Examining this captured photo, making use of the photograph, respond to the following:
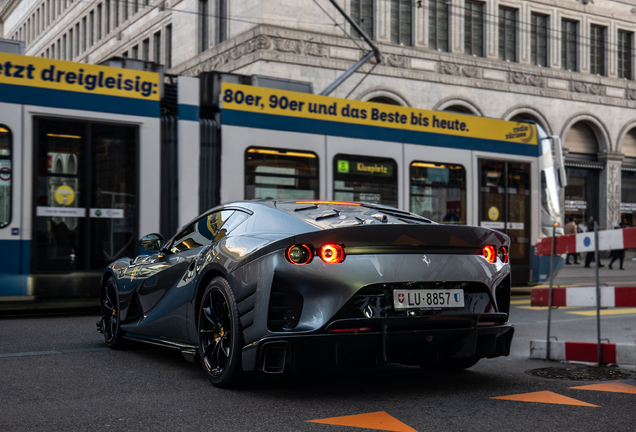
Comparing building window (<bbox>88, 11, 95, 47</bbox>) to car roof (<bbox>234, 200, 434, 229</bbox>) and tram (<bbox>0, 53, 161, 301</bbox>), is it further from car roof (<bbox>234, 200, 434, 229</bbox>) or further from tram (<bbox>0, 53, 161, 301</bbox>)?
car roof (<bbox>234, 200, 434, 229</bbox>)

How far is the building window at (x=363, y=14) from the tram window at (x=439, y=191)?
55.0 feet

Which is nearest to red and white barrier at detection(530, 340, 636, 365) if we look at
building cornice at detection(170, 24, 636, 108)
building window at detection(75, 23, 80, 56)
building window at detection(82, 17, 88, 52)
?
building cornice at detection(170, 24, 636, 108)

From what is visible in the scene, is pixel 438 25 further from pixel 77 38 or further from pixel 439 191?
pixel 77 38

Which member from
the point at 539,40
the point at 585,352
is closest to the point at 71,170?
the point at 585,352

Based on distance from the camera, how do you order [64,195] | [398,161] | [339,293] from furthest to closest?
[398,161] < [64,195] < [339,293]

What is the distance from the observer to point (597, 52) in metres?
35.0

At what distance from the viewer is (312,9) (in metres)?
26.6

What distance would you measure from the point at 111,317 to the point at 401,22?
2505 centimetres

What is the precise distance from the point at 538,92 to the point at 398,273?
3015 cm

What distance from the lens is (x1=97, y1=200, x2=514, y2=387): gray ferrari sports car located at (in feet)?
13.6

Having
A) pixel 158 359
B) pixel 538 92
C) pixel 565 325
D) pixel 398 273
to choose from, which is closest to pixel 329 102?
pixel 565 325

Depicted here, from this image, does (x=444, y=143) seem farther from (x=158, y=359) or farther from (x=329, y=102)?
(x=158, y=359)

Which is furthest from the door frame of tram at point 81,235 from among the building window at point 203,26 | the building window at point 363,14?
the building window at point 203,26

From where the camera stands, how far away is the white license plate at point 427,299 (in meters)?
4.29
